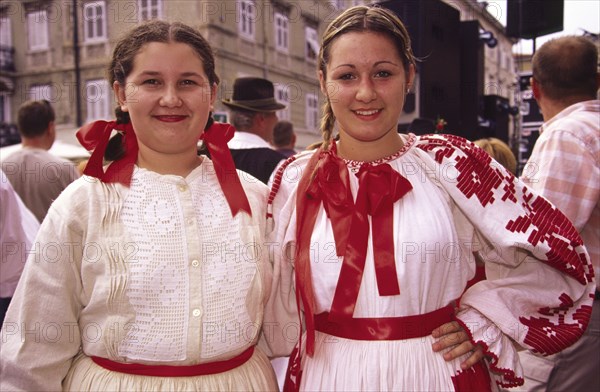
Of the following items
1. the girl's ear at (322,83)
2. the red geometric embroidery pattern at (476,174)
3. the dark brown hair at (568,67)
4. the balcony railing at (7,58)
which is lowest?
the red geometric embroidery pattern at (476,174)

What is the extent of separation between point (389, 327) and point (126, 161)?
875mm

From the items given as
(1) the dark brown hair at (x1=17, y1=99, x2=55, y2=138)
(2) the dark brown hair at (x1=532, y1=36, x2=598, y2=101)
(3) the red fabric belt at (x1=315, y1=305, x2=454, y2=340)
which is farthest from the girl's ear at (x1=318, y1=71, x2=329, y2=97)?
(1) the dark brown hair at (x1=17, y1=99, x2=55, y2=138)

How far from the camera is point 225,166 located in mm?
1643

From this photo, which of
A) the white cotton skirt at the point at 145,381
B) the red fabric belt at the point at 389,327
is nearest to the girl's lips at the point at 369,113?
the red fabric belt at the point at 389,327

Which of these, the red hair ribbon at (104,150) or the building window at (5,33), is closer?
the red hair ribbon at (104,150)

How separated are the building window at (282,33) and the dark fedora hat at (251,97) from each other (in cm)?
1096

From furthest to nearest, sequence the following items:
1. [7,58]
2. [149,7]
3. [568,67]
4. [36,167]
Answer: [7,58] → [149,7] → [36,167] → [568,67]

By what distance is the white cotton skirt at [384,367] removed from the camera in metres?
1.42

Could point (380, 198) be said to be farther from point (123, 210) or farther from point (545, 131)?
point (545, 131)

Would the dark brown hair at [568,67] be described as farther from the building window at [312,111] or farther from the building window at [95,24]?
the building window at [312,111]

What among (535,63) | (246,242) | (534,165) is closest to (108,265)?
(246,242)

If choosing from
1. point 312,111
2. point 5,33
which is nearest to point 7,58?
point 5,33

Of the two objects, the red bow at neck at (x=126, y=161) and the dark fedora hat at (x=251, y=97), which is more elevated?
the dark fedora hat at (x=251, y=97)

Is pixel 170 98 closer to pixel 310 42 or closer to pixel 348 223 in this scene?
pixel 348 223
